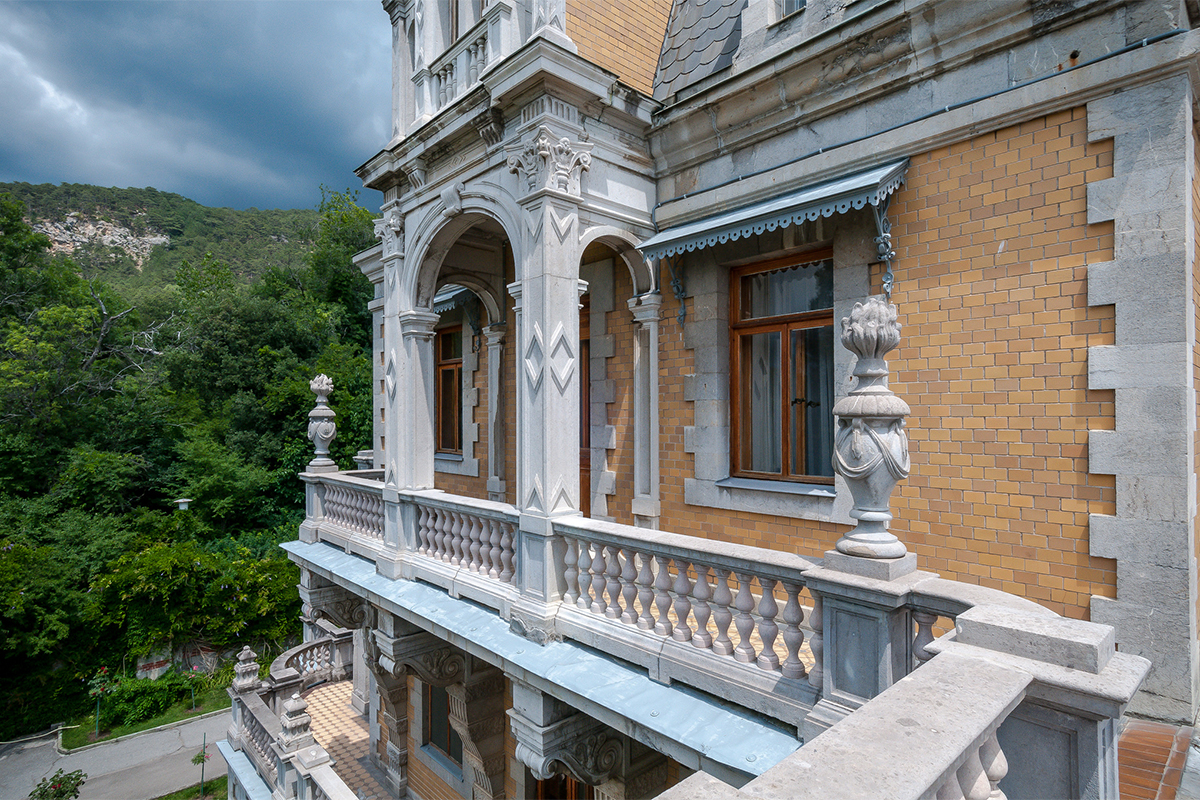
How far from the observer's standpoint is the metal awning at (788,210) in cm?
450

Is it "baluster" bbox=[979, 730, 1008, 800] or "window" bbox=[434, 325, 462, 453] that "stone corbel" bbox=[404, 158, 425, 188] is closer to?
"window" bbox=[434, 325, 462, 453]

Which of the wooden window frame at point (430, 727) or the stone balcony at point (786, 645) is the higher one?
the stone balcony at point (786, 645)

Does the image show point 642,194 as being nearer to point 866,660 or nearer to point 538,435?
point 538,435

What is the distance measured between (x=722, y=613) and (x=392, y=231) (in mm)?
6242

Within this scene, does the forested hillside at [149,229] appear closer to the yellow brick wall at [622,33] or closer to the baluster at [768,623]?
the yellow brick wall at [622,33]

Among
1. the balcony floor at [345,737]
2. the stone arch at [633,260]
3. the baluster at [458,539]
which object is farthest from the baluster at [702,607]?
the balcony floor at [345,737]

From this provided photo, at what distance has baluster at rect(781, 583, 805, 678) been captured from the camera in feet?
11.1

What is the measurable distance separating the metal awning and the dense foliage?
20237 millimetres

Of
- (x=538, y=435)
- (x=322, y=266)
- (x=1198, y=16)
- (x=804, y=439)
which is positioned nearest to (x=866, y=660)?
(x=804, y=439)

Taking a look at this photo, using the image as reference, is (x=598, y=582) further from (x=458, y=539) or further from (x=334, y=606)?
(x=334, y=606)

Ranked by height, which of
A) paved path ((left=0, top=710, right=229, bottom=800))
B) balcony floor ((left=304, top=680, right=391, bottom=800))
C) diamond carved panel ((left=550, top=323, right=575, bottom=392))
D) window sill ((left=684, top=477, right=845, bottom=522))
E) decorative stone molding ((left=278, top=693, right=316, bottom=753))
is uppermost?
diamond carved panel ((left=550, top=323, right=575, bottom=392))

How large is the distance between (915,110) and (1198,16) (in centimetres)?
158

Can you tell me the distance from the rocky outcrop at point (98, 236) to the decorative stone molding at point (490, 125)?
2537 inches

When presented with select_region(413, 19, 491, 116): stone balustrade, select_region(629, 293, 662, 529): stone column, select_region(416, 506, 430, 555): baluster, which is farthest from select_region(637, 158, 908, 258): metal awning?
select_region(416, 506, 430, 555): baluster
